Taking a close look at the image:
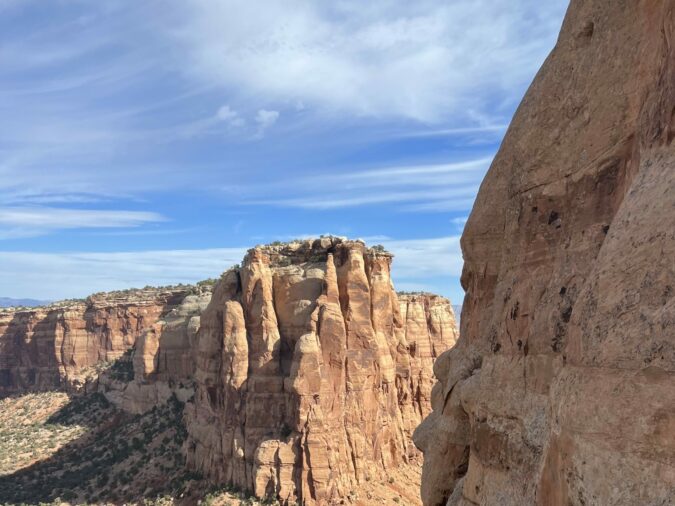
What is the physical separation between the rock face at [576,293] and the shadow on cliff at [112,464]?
36.3 metres

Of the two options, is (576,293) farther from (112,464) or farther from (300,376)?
(112,464)

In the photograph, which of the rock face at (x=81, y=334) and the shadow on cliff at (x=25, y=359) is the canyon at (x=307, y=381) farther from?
the shadow on cliff at (x=25, y=359)

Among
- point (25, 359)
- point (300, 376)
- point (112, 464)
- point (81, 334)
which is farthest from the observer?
point (25, 359)

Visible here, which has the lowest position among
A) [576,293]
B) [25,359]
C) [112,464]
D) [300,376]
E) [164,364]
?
[112,464]

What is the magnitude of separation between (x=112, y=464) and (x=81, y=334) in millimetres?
31735

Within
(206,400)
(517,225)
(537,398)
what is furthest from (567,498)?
(206,400)

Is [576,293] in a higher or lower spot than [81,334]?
higher

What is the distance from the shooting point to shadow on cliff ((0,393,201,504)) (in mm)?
45531

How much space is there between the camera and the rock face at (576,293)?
662 cm

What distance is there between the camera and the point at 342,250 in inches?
1722

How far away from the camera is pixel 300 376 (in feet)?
125

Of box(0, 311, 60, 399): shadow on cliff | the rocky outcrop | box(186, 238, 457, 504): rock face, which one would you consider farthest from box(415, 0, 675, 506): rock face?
box(0, 311, 60, 399): shadow on cliff

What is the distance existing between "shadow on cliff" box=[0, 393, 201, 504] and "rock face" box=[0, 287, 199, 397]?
13.2 meters

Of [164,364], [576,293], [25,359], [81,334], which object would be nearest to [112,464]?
[164,364]
